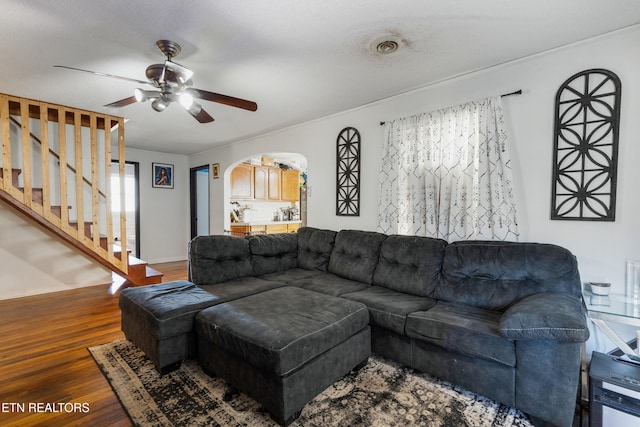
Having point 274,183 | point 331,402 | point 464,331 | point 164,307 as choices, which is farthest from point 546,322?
point 274,183

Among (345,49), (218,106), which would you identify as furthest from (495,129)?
(218,106)

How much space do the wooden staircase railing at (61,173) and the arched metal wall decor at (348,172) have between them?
9.32 ft

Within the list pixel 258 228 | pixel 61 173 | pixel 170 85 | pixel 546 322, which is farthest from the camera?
pixel 258 228

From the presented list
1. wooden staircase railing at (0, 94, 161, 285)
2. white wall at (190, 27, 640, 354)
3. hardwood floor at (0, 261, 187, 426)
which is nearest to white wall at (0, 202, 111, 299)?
hardwood floor at (0, 261, 187, 426)

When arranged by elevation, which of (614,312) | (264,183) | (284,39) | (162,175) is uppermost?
(284,39)

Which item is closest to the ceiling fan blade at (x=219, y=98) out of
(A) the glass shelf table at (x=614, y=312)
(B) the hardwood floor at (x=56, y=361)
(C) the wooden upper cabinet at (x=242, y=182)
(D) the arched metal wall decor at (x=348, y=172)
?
(D) the arched metal wall decor at (x=348, y=172)

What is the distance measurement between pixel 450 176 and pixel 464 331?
4.79 feet

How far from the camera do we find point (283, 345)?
Result: 1541 mm

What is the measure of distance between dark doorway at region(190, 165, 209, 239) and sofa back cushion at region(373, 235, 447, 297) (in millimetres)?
4999

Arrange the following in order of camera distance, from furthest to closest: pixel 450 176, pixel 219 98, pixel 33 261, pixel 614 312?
pixel 33 261 < pixel 450 176 < pixel 219 98 < pixel 614 312

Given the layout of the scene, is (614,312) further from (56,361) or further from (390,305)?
(56,361)

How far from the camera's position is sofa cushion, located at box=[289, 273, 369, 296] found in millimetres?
2598

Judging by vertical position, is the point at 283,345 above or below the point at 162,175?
below

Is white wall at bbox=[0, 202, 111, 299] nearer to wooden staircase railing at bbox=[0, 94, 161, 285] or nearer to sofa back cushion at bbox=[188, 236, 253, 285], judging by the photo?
wooden staircase railing at bbox=[0, 94, 161, 285]
